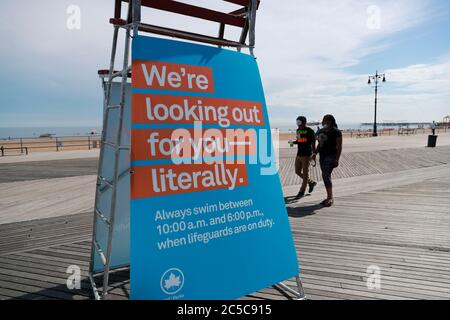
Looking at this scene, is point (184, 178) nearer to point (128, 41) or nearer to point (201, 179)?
point (201, 179)

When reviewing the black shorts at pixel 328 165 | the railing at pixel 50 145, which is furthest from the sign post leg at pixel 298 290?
Result: the railing at pixel 50 145

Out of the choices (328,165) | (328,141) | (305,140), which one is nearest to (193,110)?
(328,141)

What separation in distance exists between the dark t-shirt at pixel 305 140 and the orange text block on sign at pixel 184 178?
4905 mm

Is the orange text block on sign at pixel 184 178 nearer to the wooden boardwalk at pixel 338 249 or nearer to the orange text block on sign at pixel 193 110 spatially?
the orange text block on sign at pixel 193 110

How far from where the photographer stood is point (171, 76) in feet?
8.92

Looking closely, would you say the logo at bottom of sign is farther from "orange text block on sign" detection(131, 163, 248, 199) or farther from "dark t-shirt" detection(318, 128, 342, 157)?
"dark t-shirt" detection(318, 128, 342, 157)

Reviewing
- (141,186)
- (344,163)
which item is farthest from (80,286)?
(344,163)

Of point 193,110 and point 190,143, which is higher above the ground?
point 193,110

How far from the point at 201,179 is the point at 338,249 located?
8.88ft

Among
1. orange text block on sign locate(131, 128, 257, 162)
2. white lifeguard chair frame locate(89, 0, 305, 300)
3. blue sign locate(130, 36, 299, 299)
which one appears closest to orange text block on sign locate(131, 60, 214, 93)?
blue sign locate(130, 36, 299, 299)

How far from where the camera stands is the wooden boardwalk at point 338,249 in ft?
11.2

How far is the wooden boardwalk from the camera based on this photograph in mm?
3414

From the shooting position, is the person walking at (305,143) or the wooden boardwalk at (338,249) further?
the person walking at (305,143)
